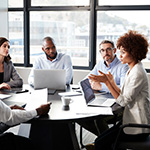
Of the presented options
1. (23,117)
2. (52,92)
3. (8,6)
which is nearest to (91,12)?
(8,6)

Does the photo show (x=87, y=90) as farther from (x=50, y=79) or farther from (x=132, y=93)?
(x=132, y=93)

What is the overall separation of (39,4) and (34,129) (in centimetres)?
353

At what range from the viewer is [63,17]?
5309 millimetres

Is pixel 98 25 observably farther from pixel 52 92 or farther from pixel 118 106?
pixel 118 106

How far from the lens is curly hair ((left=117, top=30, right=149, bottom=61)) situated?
7.70ft

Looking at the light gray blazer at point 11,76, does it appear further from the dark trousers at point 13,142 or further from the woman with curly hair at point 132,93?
the dark trousers at point 13,142

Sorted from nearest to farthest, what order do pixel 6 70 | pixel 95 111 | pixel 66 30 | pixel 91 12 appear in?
pixel 95 111
pixel 6 70
pixel 91 12
pixel 66 30

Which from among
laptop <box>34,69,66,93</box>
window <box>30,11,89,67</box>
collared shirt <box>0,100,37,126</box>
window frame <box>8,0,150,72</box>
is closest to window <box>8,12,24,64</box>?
window frame <box>8,0,150,72</box>

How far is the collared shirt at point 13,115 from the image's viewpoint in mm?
1830

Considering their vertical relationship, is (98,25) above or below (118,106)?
above

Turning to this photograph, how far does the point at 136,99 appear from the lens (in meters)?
2.25

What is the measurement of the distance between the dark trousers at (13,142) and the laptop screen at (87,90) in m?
0.75

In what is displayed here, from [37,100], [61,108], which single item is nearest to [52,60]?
[37,100]

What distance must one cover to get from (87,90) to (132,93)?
2.34 ft
